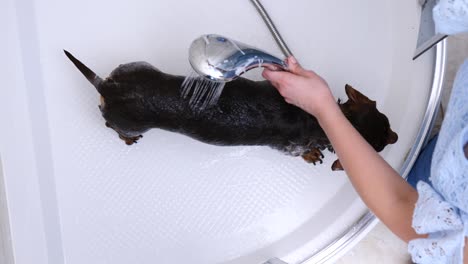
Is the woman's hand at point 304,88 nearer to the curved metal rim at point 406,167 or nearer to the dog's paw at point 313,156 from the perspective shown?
the dog's paw at point 313,156

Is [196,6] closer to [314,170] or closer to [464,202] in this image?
[314,170]

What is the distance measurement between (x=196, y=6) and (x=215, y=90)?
1.09ft

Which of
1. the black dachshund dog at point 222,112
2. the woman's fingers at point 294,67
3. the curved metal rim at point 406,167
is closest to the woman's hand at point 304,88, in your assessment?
the woman's fingers at point 294,67

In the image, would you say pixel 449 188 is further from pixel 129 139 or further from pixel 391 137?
pixel 129 139

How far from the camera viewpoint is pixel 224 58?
2.73ft

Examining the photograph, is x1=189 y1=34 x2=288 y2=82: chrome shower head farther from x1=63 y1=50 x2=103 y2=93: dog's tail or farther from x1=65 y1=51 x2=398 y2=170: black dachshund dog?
x1=63 y1=50 x2=103 y2=93: dog's tail

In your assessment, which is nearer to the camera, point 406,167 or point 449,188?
point 449,188

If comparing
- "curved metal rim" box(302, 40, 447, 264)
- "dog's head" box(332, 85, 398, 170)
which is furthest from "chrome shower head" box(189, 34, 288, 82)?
"curved metal rim" box(302, 40, 447, 264)

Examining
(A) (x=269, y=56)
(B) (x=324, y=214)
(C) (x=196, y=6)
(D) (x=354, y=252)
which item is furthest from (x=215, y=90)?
(D) (x=354, y=252)

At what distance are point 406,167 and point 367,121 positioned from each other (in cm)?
20

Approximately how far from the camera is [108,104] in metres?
0.97

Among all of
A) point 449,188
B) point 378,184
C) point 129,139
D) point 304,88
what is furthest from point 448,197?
point 129,139

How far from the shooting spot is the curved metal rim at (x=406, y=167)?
3.53ft

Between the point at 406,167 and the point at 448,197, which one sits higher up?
the point at 448,197
